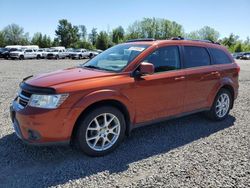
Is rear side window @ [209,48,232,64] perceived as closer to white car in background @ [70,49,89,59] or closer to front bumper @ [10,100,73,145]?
front bumper @ [10,100,73,145]

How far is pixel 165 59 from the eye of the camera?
184 inches

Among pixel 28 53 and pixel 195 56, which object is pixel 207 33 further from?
pixel 195 56

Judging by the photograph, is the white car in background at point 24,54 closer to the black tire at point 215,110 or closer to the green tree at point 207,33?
the black tire at point 215,110

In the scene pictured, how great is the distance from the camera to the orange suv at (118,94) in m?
3.51

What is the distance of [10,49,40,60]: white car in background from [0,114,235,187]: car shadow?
31.4 metres

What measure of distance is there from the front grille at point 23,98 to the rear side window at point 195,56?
9.44 ft

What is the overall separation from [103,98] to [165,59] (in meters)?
1.56

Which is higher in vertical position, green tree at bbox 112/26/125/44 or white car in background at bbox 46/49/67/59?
green tree at bbox 112/26/125/44

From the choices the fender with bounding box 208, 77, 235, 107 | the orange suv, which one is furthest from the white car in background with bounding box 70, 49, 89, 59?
the fender with bounding box 208, 77, 235, 107

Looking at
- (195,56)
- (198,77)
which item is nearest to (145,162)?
(198,77)

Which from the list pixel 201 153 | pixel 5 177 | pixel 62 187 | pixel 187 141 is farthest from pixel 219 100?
pixel 5 177

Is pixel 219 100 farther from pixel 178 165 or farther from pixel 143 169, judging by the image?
pixel 143 169

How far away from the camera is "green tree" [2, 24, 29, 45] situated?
89.4 m

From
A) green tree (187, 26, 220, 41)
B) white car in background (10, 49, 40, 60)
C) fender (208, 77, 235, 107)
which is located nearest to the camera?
fender (208, 77, 235, 107)
